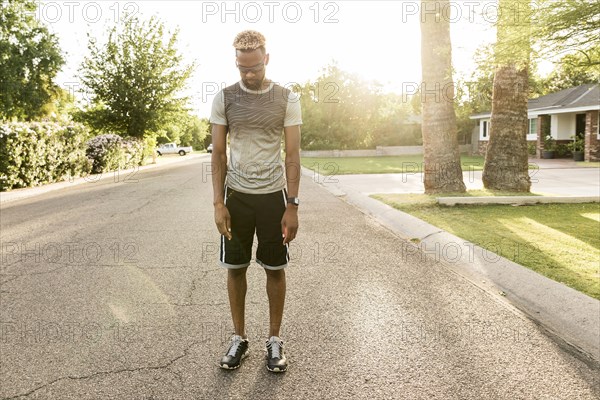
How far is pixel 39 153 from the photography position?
1812 cm

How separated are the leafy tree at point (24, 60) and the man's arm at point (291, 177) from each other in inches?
1532

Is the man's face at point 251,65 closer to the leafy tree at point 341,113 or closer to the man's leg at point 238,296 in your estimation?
the man's leg at point 238,296

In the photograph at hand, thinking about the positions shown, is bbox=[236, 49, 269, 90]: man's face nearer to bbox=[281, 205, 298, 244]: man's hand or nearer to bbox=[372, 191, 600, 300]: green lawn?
bbox=[281, 205, 298, 244]: man's hand

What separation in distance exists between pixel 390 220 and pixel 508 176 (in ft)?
15.5

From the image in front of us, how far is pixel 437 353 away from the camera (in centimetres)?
360

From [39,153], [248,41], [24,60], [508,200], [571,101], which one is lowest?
[508,200]

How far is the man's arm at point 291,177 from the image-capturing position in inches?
135

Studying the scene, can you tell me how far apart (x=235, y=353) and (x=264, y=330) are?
0.67 m

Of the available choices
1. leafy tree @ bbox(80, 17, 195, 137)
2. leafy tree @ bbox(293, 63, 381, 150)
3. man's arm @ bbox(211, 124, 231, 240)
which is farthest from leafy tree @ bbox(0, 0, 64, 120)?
man's arm @ bbox(211, 124, 231, 240)

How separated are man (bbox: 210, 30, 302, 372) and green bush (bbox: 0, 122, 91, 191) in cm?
1501

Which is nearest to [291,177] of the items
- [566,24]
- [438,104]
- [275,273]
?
[275,273]

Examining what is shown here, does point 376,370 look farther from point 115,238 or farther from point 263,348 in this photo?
point 115,238

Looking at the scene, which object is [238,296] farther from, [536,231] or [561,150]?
[561,150]

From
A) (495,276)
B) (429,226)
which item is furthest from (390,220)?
(495,276)
